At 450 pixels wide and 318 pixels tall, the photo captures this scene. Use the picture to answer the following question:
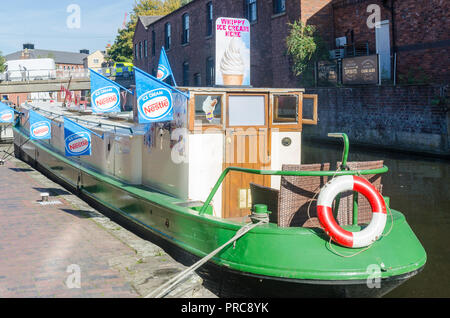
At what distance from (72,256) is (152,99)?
8.05ft

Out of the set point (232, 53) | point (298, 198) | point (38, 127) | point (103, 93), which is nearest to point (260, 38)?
point (38, 127)

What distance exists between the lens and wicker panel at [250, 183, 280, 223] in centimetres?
629

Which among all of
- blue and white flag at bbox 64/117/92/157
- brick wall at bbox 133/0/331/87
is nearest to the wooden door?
blue and white flag at bbox 64/117/92/157

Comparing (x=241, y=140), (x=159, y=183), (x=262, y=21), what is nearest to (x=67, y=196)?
(x=159, y=183)

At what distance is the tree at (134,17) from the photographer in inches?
2280

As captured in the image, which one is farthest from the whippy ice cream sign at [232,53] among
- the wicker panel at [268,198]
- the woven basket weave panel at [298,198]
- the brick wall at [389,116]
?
the brick wall at [389,116]

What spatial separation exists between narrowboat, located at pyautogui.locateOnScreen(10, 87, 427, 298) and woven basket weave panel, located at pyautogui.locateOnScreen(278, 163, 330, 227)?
0.04 ft

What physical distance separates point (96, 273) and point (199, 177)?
2108mm

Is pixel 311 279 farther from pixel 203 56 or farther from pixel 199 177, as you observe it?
pixel 203 56

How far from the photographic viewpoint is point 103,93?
32.8ft

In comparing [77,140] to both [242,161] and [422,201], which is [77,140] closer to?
[242,161]

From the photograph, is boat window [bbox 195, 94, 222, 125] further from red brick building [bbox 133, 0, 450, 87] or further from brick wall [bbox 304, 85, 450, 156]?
red brick building [bbox 133, 0, 450, 87]

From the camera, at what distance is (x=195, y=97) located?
23.5 ft

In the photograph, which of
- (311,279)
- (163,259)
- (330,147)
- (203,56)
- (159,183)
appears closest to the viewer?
(311,279)
